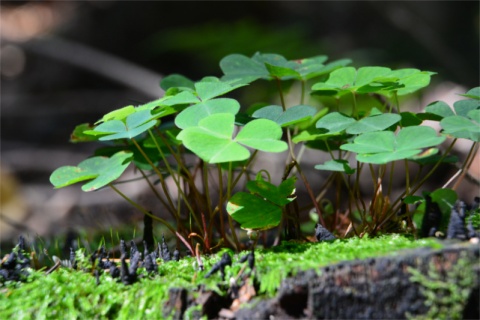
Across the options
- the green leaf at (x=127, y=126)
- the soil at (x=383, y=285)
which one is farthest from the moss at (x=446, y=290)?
the green leaf at (x=127, y=126)

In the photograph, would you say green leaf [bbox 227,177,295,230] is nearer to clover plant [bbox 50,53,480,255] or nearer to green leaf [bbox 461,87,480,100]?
clover plant [bbox 50,53,480,255]

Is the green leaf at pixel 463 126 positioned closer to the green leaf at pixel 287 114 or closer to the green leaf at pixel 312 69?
the green leaf at pixel 287 114

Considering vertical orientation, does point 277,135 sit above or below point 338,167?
above

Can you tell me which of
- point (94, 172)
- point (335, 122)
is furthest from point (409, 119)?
point (94, 172)

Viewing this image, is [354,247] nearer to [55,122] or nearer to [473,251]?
[473,251]

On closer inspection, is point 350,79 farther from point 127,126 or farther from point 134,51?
point 134,51

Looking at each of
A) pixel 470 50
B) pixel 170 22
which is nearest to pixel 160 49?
pixel 170 22
